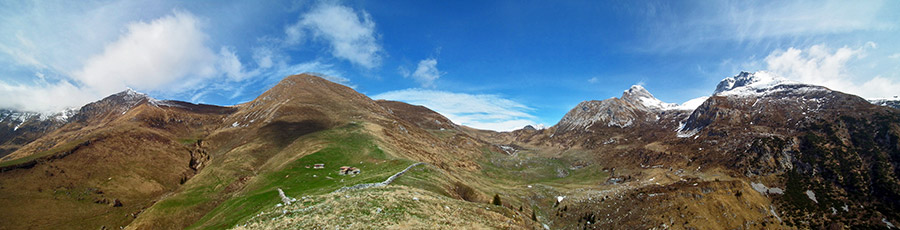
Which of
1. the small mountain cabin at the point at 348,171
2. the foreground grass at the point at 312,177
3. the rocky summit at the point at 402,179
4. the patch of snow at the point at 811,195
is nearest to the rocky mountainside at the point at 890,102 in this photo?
the rocky summit at the point at 402,179

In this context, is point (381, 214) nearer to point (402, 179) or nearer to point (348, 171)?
point (402, 179)

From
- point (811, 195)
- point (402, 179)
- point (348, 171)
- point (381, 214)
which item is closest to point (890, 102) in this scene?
point (811, 195)

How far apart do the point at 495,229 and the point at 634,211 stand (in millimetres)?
52519

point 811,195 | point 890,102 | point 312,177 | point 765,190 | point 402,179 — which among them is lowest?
point 811,195

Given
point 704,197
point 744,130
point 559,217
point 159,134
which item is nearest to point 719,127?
point 744,130

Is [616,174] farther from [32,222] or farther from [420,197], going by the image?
[32,222]

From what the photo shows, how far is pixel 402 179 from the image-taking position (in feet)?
196

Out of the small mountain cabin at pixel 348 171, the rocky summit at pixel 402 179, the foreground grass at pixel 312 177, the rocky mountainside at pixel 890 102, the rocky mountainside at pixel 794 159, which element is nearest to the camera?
the rocky summit at pixel 402 179

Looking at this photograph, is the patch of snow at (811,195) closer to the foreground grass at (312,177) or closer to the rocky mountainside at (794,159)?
the rocky mountainside at (794,159)

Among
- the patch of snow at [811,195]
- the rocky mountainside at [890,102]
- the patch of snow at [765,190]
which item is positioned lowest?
the patch of snow at [811,195]

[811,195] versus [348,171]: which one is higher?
[348,171]

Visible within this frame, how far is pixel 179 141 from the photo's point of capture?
13412 centimetres

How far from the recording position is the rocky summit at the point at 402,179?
4668 centimetres

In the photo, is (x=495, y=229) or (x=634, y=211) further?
(x=634, y=211)
